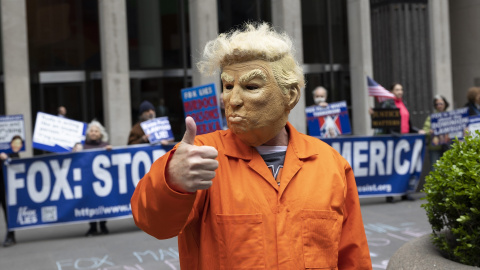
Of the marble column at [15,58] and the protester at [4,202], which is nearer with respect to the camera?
the protester at [4,202]

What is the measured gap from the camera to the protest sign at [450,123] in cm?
1066

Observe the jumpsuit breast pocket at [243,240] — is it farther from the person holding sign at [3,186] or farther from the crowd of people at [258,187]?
the person holding sign at [3,186]

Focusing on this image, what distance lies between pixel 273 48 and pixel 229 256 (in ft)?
2.80

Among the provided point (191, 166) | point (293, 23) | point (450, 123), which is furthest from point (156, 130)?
point (293, 23)

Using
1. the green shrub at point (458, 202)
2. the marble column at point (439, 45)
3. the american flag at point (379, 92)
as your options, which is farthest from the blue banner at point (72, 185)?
the marble column at point (439, 45)

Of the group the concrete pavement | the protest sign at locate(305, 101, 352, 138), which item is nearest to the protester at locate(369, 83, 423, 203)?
the protest sign at locate(305, 101, 352, 138)

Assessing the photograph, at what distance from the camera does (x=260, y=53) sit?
2379 mm

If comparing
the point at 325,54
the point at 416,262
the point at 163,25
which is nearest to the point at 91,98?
the point at 163,25

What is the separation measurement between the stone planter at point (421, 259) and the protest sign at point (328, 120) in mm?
6329

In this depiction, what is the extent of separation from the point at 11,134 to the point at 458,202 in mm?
6805

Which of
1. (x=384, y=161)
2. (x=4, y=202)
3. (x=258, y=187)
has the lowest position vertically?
(x=4, y=202)

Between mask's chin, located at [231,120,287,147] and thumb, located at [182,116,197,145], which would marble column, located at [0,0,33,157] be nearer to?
mask's chin, located at [231,120,287,147]

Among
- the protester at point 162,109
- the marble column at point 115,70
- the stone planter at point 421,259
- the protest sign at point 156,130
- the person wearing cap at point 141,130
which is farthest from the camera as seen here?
the protester at point 162,109

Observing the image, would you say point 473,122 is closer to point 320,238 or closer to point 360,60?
point 360,60
